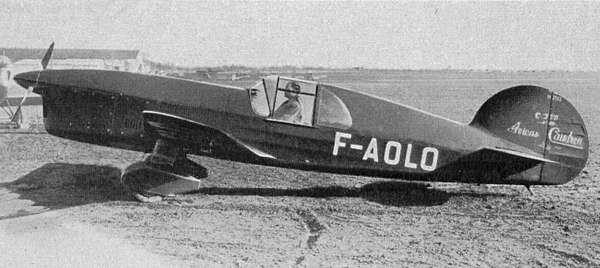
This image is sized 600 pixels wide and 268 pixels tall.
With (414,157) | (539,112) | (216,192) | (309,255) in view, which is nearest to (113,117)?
(216,192)

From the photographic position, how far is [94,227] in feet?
18.0

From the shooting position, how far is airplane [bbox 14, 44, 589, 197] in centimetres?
663

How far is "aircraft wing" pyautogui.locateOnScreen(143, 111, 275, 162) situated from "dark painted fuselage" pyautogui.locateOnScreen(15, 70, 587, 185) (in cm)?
3

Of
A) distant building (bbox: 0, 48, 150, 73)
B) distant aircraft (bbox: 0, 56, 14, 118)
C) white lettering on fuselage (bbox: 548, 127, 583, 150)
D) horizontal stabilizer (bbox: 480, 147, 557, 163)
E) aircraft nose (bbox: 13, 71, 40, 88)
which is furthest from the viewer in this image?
distant building (bbox: 0, 48, 150, 73)

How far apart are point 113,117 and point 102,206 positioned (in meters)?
1.34

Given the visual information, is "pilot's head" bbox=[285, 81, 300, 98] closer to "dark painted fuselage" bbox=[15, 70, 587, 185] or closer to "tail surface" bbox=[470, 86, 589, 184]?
"dark painted fuselage" bbox=[15, 70, 587, 185]

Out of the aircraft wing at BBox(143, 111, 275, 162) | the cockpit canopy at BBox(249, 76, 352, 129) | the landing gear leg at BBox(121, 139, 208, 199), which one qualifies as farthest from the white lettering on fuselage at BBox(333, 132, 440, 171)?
the landing gear leg at BBox(121, 139, 208, 199)

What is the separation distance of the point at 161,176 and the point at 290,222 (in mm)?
2070

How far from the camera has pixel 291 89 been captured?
6.62 m

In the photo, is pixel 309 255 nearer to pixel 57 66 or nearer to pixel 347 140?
pixel 347 140

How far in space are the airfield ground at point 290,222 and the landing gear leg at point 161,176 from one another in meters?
0.22

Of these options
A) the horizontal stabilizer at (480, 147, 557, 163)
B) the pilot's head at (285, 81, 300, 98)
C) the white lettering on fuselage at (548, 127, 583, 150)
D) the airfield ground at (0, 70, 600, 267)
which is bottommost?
the airfield ground at (0, 70, 600, 267)

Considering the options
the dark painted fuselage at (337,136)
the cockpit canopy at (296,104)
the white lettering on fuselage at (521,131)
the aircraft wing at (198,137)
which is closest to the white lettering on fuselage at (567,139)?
the white lettering on fuselage at (521,131)

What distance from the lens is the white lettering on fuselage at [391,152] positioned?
666cm
